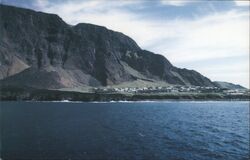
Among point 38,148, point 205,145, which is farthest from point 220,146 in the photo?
point 38,148

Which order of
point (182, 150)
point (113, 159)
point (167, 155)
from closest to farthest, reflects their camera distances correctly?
point (113, 159) → point (167, 155) → point (182, 150)

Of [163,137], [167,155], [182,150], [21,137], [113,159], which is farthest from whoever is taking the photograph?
[163,137]

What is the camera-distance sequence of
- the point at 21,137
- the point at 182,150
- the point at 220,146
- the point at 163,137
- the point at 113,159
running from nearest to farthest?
the point at 113,159, the point at 182,150, the point at 220,146, the point at 21,137, the point at 163,137

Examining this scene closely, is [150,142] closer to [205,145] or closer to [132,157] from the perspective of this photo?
[205,145]

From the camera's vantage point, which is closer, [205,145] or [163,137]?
[205,145]

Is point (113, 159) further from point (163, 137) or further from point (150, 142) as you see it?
point (163, 137)

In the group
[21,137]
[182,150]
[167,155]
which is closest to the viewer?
[167,155]

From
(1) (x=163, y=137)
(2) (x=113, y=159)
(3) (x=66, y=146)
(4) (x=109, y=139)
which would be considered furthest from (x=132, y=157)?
(1) (x=163, y=137)

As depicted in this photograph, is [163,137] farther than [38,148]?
Yes
